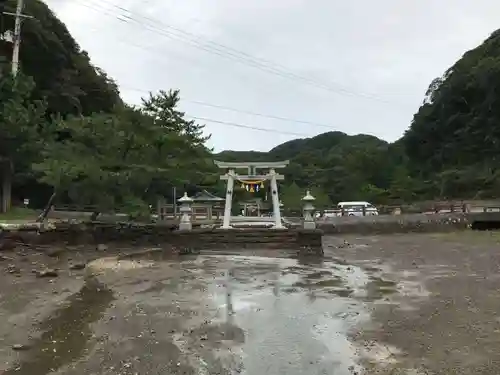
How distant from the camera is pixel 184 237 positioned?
685 inches

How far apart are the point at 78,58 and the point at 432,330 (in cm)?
3766

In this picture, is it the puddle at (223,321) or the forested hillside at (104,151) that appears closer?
the puddle at (223,321)

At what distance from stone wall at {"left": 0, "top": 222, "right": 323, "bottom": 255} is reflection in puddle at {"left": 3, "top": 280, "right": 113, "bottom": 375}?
794 cm

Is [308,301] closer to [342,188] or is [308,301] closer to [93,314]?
[93,314]

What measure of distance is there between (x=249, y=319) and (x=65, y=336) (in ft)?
7.85

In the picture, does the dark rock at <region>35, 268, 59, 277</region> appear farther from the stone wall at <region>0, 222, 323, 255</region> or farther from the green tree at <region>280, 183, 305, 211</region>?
the green tree at <region>280, 183, 305, 211</region>

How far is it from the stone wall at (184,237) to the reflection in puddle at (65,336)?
26.0 feet

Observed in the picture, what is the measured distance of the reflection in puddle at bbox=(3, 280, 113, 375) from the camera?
5.29 m

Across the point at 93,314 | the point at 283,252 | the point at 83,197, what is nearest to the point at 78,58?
the point at 83,197

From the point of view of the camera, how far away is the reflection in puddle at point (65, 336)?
5289mm

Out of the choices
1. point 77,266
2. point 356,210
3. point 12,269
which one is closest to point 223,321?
point 77,266

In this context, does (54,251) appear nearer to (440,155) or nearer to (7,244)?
(7,244)

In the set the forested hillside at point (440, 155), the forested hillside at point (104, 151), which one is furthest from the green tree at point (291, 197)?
the forested hillside at point (104, 151)

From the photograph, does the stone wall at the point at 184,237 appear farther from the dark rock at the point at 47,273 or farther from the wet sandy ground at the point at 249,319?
the dark rock at the point at 47,273
